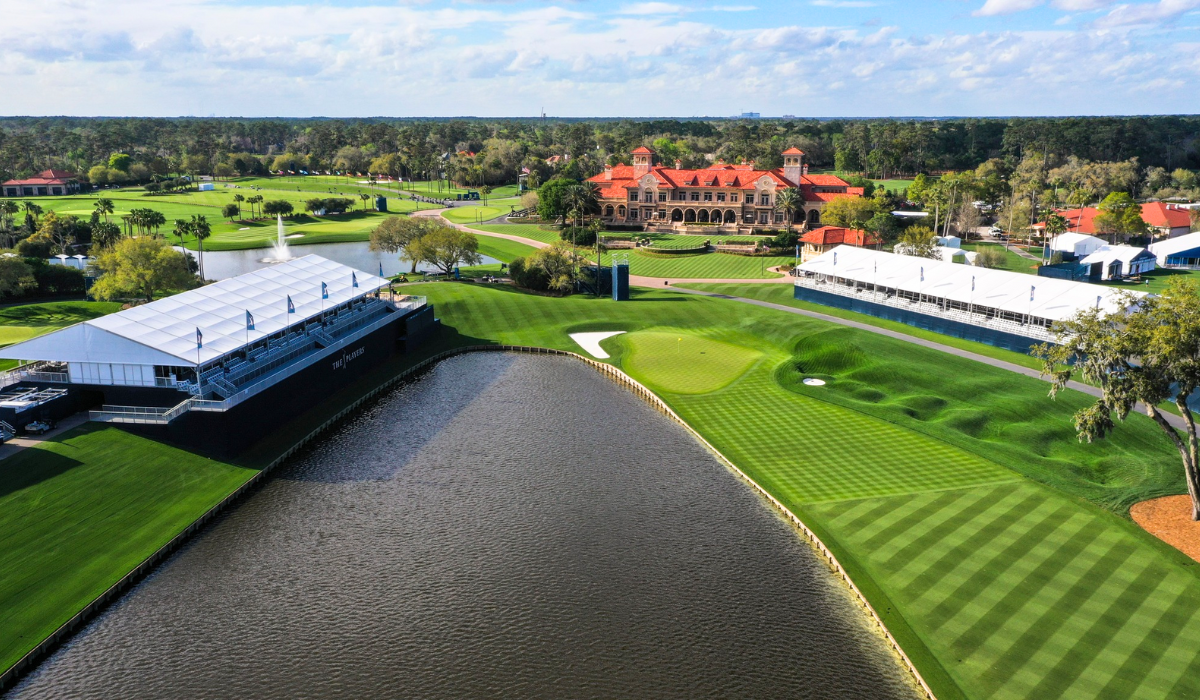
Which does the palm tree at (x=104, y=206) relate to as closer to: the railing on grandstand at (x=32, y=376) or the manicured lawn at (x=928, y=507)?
the railing on grandstand at (x=32, y=376)

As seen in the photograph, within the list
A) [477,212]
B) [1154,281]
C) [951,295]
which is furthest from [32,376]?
[477,212]

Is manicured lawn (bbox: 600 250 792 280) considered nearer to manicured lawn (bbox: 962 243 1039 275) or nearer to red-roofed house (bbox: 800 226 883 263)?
red-roofed house (bbox: 800 226 883 263)

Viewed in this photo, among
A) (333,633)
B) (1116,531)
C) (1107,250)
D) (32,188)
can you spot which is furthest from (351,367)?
(32,188)

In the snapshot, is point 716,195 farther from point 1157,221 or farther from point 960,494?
point 960,494

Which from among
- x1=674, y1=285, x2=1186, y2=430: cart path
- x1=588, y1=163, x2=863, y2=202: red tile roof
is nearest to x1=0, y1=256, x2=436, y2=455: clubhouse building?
x1=674, y1=285, x2=1186, y2=430: cart path

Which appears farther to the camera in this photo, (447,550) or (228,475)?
(228,475)

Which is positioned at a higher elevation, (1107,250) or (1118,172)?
(1118,172)

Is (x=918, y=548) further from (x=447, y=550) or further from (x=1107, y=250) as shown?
(x=1107, y=250)

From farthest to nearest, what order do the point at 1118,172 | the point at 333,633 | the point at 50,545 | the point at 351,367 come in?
the point at 1118,172, the point at 351,367, the point at 50,545, the point at 333,633
